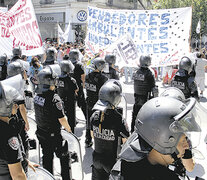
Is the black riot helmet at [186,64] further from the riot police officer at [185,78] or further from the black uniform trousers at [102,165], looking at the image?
the black uniform trousers at [102,165]

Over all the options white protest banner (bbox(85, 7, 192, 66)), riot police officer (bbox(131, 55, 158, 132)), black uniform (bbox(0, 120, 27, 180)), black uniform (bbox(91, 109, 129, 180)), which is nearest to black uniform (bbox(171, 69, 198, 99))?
riot police officer (bbox(131, 55, 158, 132))

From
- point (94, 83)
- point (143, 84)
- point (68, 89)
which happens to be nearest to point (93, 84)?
point (94, 83)

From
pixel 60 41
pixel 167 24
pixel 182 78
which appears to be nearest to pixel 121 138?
pixel 182 78

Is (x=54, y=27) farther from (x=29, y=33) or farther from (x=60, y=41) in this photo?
(x=29, y=33)

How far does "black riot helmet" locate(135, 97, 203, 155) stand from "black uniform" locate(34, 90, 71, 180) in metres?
2.18

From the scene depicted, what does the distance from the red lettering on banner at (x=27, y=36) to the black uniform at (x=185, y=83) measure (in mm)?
3571

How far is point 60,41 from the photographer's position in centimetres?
1536

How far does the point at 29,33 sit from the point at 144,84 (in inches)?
125

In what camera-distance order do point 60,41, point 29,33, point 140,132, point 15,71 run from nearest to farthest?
1. point 140,132
2. point 15,71
3. point 29,33
4. point 60,41

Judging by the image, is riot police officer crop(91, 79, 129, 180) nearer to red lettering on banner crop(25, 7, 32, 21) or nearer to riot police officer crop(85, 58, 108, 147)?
riot police officer crop(85, 58, 108, 147)

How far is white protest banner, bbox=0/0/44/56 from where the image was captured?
19.5ft

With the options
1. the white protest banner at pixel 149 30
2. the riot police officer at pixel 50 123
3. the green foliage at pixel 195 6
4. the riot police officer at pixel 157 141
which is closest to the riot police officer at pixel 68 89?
the riot police officer at pixel 50 123

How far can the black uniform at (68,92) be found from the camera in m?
5.66

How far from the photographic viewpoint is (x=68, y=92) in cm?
569
